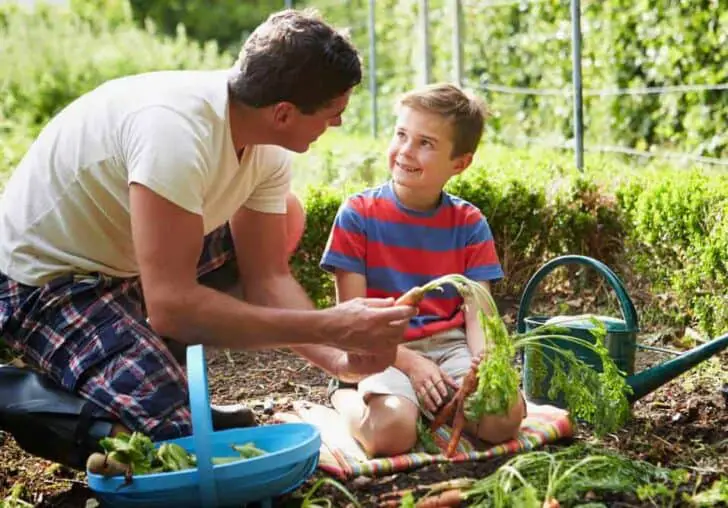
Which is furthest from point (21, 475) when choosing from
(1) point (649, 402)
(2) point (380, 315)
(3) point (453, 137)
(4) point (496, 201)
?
(4) point (496, 201)

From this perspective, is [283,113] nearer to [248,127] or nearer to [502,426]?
[248,127]

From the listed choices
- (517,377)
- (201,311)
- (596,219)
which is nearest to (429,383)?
(517,377)

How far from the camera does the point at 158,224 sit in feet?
8.89

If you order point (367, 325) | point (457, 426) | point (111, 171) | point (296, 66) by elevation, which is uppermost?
point (296, 66)

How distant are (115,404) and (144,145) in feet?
2.25

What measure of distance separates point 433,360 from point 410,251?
357 mm

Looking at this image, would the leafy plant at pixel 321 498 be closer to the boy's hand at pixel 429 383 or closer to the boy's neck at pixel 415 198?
the boy's hand at pixel 429 383

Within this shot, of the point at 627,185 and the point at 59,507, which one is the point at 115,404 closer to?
the point at 59,507

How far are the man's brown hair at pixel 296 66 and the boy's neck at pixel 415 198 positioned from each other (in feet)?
2.46

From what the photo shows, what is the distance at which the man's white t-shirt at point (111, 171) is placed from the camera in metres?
2.80

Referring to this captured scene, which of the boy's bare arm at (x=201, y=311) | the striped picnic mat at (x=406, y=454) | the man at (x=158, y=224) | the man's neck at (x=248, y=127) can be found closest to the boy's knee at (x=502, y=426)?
the striped picnic mat at (x=406, y=454)

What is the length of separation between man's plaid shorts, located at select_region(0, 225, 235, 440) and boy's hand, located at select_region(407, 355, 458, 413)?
703 millimetres

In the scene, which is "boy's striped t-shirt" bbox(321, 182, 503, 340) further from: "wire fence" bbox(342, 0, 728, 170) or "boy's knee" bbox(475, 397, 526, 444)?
"wire fence" bbox(342, 0, 728, 170)

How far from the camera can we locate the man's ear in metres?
2.91
